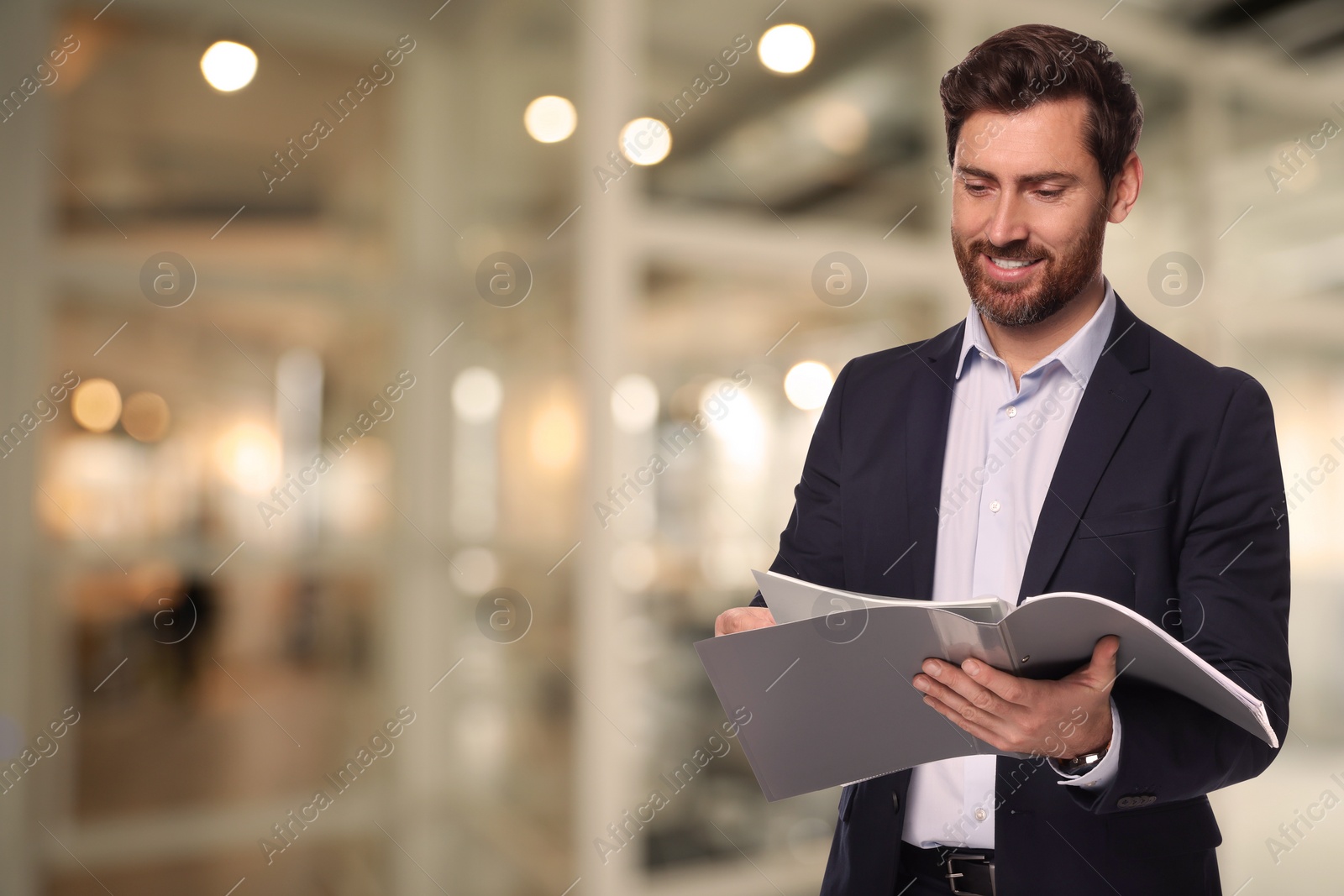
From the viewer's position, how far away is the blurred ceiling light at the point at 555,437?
10.1 feet

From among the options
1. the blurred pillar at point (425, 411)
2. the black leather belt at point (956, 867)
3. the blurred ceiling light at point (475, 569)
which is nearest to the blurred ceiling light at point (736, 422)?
the blurred ceiling light at point (475, 569)

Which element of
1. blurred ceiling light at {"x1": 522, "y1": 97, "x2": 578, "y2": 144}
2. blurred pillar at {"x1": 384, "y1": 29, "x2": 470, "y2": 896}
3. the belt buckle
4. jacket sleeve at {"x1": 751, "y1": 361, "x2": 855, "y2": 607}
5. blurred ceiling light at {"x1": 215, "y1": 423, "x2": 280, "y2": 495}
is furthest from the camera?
blurred pillar at {"x1": 384, "y1": 29, "x2": 470, "y2": 896}

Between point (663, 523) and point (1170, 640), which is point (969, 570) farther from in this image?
point (663, 523)

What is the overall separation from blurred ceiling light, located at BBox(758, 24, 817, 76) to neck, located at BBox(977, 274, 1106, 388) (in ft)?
7.66

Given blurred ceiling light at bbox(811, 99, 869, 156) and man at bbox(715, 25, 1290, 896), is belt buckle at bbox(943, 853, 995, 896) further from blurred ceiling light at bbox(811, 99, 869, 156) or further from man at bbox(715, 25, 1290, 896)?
blurred ceiling light at bbox(811, 99, 869, 156)

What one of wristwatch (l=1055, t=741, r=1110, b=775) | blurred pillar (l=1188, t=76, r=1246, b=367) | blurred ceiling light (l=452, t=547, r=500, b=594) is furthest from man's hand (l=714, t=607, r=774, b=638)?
blurred pillar (l=1188, t=76, r=1246, b=367)

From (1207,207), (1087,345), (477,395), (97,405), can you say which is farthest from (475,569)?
(1207,207)

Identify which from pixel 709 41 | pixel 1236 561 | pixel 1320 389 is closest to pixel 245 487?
pixel 709 41

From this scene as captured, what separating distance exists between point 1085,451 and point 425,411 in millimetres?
3135

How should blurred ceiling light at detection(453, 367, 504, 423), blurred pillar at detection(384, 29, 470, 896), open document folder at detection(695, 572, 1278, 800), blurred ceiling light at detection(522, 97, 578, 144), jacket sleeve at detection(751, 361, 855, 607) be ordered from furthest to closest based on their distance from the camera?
1. blurred pillar at detection(384, 29, 470, 896)
2. blurred ceiling light at detection(453, 367, 504, 423)
3. blurred ceiling light at detection(522, 97, 578, 144)
4. jacket sleeve at detection(751, 361, 855, 607)
5. open document folder at detection(695, 572, 1278, 800)

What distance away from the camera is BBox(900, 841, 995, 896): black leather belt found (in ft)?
3.43

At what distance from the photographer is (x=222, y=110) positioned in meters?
3.39

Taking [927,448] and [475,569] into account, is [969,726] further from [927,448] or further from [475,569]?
[475,569]

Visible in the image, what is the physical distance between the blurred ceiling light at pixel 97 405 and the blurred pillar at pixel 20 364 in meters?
0.11
